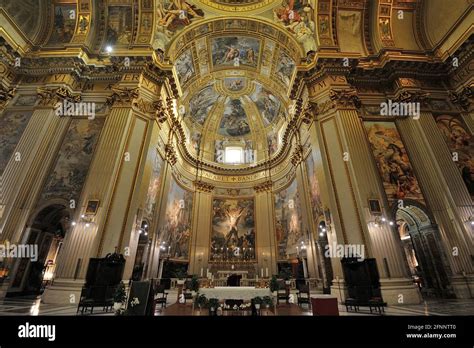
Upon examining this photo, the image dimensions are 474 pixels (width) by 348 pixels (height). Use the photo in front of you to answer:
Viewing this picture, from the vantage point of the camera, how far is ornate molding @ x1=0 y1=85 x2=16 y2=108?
1142 cm

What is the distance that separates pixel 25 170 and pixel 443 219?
60.3 ft

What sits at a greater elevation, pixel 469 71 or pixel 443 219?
pixel 469 71

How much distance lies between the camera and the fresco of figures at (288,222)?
18.6 meters

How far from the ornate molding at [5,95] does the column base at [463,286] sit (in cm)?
2169

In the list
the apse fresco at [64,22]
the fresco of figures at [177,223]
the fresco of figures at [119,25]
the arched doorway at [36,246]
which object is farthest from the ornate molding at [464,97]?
the apse fresco at [64,22]

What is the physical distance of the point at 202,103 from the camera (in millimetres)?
23938

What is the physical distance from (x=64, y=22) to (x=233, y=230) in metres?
19.4

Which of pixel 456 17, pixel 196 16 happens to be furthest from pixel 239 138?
pixel 456 17

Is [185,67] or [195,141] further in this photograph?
[195,141]

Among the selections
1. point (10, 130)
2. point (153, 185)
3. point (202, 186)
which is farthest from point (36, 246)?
point (202, 186)

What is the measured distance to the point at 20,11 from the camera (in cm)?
1246

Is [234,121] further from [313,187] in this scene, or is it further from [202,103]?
[313,187]

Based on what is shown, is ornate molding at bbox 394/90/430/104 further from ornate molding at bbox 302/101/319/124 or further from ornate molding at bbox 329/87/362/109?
ornate molding at bbox 302/101/319/124
